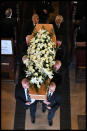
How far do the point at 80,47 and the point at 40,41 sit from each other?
5.56 ft

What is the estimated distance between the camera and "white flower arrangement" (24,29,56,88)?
3756 millimetres

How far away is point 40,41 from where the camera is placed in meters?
3.99

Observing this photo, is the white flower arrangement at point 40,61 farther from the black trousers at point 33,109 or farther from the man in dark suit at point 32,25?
the black trousers at point 33,109

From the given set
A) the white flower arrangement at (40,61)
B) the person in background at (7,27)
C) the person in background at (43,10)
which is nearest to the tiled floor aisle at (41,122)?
the white flower arrangement at (40,61)

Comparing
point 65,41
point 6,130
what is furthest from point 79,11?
point 6,130

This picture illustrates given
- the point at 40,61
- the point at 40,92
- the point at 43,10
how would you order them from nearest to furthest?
1. the point at 40,61
2. the point at 40,92
3. the point at 43,10

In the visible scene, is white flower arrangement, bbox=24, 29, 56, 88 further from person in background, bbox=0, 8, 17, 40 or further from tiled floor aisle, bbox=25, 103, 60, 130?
tiled floor aisle, bbox=25, 103, 60, 130

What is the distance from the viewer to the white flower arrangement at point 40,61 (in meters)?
3.76

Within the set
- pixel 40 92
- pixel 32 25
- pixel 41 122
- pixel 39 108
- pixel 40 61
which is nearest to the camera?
pixel 40 61

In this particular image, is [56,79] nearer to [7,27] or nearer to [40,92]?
[40,92]

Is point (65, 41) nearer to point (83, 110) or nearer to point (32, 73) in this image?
point (83, 110)

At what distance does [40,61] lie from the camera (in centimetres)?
378

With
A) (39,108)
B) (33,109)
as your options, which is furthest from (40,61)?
(39,108)

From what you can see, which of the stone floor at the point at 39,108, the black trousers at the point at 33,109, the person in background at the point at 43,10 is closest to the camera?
the black trousers at the point at 33,109
